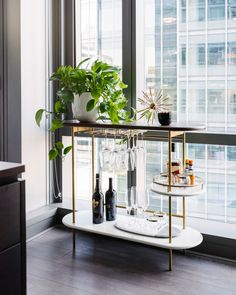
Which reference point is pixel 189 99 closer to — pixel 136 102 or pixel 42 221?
pixel 136 102

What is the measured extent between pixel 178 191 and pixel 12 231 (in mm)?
1106

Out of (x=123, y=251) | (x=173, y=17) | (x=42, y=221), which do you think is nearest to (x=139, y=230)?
(x=123, y=251)

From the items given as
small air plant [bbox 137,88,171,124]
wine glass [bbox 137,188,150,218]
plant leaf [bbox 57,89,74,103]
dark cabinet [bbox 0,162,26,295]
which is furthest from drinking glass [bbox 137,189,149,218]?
dark cabinet [bbox 0,162,26,295]

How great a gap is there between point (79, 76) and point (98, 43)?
0.66m

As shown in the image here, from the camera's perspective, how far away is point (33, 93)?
2.76m

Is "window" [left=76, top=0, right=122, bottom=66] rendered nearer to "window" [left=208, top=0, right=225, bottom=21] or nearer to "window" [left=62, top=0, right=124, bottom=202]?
"window" [left=62, top=0, right=124, bottom=202]

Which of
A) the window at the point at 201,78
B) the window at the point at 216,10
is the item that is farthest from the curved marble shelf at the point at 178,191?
the window at the point at 216,10

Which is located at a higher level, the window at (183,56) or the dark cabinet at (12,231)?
the window at (183,56)

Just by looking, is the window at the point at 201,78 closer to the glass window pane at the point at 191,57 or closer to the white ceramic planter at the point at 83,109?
the glass window pane at the point at 191,57

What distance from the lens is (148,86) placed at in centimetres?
264

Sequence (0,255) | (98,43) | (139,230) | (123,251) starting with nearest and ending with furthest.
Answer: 1. (0,255)
2. (139,230)
3. (123,251)
4. (98,43)

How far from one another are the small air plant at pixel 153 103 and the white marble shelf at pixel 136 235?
28.6 inches

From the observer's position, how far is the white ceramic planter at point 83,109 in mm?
2318

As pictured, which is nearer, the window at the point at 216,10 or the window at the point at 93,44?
the window at the point at 216,10
